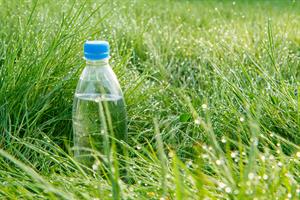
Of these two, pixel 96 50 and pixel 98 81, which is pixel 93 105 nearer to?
pixel 98 81

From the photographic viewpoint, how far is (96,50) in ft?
6.29

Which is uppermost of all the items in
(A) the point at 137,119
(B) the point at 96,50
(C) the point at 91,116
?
(B) the point at 96,50

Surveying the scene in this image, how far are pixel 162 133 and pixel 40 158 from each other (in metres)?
0.46

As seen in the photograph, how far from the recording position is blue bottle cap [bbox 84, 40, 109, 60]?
1.91 meters

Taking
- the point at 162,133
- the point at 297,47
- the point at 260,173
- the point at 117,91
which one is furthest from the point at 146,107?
the point at 297,47

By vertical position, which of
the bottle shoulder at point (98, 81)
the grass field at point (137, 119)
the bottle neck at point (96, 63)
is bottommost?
the grass field at point (137, 119)

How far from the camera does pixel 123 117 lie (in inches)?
84.7

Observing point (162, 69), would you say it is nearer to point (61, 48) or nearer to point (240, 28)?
point (61, 48)

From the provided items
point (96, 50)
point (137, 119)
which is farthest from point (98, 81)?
point (137, 119)

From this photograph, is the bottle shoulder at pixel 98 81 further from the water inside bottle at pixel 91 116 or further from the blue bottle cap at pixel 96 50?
the blue bottle cap at pixel 96 50

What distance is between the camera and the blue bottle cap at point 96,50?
6.28ft

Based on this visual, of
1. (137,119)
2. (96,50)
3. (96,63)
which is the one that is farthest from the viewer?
(137,119)

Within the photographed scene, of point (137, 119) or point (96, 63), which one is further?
point (137, 119)

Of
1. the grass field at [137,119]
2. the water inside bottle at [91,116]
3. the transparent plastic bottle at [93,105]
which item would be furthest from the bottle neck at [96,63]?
the grass field at [137,119]
